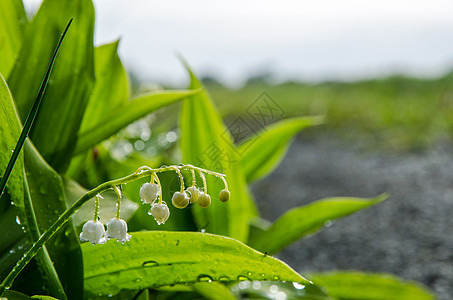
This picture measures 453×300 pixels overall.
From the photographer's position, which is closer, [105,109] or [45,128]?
[45,128]

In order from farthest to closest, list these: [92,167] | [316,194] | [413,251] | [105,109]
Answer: [316,194], [413,251], [92,167], [105,109]

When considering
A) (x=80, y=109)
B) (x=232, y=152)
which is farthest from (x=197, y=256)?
(x=232, y=152)

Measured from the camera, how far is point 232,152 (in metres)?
1.08

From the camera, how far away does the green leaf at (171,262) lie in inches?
22.5

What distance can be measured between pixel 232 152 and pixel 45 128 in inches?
16.7

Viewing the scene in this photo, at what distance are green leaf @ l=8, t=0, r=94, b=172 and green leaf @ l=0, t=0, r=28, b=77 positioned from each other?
7 cm

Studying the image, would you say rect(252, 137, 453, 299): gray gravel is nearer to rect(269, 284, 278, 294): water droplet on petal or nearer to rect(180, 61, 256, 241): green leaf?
rect(269, 284, 278, 294): water droplet on petal

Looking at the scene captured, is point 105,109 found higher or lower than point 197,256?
higher

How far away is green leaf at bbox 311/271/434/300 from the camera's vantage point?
1.23 m

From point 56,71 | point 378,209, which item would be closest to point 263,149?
point 56,71

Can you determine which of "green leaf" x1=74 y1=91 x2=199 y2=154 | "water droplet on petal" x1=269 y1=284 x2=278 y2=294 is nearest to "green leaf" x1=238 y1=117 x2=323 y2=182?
"water droplet on petal" x1=269 y1=284 x2=278 y2=294

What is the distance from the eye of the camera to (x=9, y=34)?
0.89m

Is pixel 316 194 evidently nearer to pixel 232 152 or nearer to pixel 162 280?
pixel 232 152

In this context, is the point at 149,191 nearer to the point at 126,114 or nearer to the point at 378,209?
the point at 126,114
